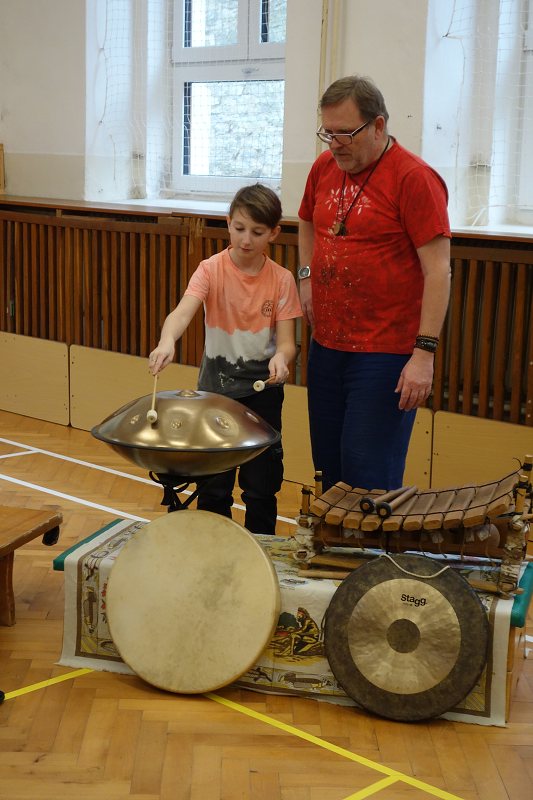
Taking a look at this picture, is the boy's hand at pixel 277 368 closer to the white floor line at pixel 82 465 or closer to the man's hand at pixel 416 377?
the man's hand at pixel 416 377

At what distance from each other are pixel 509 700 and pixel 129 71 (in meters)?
4.73

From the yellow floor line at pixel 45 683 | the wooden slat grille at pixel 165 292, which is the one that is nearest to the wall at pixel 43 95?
the wooden slat grille at pixel 165 292

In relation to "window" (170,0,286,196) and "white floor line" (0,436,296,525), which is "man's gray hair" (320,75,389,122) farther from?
"window" (170,0,286,196)

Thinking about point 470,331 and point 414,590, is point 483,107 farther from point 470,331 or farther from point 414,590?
point 414,590

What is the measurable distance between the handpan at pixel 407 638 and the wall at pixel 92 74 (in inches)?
101

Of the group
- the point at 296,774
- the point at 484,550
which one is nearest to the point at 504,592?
the point at 484,550

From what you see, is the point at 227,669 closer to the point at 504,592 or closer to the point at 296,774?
the point at 296,774

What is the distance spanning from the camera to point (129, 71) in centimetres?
630

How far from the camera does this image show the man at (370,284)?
2.81 metres

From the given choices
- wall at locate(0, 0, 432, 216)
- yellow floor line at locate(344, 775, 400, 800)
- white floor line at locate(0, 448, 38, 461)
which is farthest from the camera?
white floor line at locate(0, 448, 38, 461)

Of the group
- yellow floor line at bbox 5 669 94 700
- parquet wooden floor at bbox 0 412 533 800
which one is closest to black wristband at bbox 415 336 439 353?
parquet wooden floor at bbox 0 412 533 800

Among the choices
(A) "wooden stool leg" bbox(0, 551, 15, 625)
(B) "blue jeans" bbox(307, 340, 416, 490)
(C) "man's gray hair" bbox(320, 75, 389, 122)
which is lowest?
(A) "wooden stool leg" bbox(0, 551, 15, 625)

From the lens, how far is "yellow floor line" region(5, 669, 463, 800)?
237 centimetres

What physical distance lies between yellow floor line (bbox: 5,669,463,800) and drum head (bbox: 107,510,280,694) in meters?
0.08
